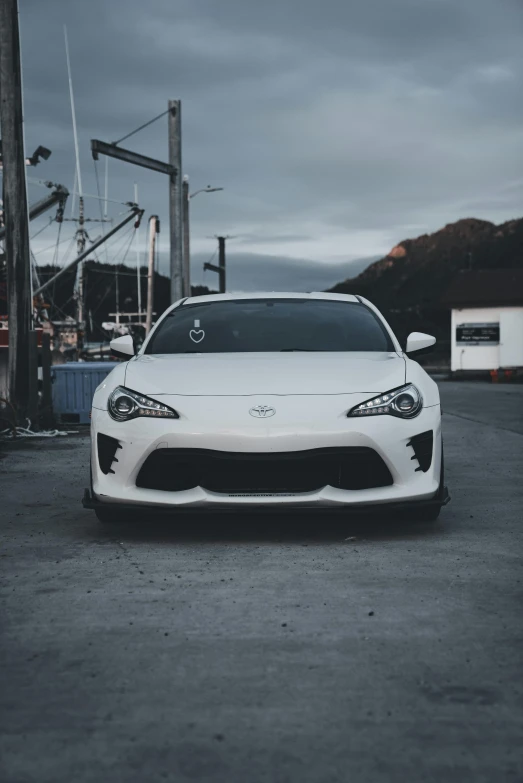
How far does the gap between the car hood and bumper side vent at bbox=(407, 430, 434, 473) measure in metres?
0.31

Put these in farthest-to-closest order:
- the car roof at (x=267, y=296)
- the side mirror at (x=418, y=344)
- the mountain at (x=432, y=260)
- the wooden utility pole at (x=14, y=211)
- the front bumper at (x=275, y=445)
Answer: the mountain at (x=432, y=260) < the wooden utility pole at (x=14, y=211) < the car roof at (x=267, y=296) < the side mirror at (x=418, y=344) < the front bumper at (x=275, y=445)

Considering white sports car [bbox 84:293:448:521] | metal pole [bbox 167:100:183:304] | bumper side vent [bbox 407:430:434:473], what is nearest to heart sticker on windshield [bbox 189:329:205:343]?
white sports car [bbox 84:293:448:521]

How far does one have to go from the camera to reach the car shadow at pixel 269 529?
566cm

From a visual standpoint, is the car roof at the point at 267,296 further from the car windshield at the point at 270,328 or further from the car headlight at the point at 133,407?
the car headlight at the point at 133,407

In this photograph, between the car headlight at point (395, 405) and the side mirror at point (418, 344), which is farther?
the side mirror at point (418, 344)

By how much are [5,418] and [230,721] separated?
36.6ft

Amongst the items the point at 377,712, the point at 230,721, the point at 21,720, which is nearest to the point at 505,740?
the point at 377,712

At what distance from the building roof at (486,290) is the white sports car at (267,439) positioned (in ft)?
121

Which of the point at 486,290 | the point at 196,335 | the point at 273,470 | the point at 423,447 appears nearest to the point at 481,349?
the point at 486,290

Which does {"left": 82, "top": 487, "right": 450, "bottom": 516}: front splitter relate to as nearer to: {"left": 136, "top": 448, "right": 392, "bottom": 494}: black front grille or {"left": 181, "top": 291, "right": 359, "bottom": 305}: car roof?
{"left": 136, "top": 448, "right": 392, "bottom": 494}: black front grille

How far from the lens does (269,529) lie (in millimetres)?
5973

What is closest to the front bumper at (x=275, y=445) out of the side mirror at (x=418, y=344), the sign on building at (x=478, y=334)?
the side mirror at (x=418, y=344)

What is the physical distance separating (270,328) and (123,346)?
98cm

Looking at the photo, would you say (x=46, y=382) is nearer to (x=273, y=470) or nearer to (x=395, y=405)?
(x=273, y=470)
